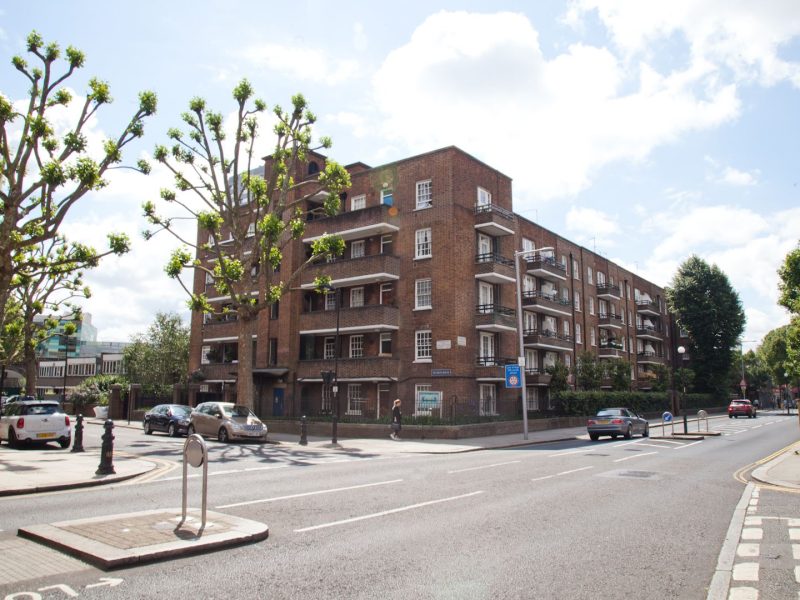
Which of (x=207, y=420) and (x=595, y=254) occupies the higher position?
(x=595, y=254)

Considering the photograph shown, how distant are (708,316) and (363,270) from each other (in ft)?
146

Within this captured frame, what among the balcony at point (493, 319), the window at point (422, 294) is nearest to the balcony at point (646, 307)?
the balcony at point (493, 319)

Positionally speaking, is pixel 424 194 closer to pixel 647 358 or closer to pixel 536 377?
pixel 536 377

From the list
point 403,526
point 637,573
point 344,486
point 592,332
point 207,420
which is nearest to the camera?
point 637,573

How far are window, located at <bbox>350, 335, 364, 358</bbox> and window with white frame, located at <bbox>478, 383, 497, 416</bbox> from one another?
290 inches

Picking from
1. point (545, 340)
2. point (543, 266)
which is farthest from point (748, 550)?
point (543, 266)

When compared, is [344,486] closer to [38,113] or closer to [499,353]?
[38,113]

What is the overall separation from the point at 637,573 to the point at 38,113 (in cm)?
2016

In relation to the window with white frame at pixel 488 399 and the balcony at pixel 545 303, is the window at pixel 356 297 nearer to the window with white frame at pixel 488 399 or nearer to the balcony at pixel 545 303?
the window with white frame at pixel 488 399

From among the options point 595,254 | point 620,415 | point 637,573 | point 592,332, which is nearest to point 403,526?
point 637,573

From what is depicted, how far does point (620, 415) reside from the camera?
2828 centimetres

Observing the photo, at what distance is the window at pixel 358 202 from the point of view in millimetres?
39094

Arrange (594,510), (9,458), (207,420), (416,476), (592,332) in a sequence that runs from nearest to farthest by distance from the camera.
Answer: (594,510), (416,476), (9,458), (207,420), (592,332)

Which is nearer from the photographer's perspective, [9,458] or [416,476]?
[416,476]
